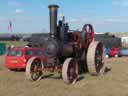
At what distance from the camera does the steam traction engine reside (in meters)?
13.0

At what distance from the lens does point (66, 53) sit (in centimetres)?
1379

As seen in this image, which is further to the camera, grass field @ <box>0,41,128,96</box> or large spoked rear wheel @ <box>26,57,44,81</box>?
large spoked rear wheel @ <box>26,57,44,81</box>

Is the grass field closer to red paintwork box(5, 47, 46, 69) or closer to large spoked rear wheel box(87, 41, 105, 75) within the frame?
large spoked rear wheel box(87, 41, 105, 75)

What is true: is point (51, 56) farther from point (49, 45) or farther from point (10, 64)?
point (10, 64)

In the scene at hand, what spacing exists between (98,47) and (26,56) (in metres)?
4.18

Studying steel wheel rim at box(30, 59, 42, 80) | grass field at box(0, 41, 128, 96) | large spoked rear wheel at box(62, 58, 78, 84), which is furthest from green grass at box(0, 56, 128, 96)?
steel wheel rim at box(30, 59, 42, 80)

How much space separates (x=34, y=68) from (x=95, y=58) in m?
3.07

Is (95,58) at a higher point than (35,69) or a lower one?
higher

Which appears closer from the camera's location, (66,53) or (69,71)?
(69,71)

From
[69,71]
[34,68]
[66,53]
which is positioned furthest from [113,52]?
[69,71]

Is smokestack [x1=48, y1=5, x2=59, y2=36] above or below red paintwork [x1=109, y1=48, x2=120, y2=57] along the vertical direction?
above

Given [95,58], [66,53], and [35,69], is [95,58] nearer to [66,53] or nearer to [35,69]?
[66,53]

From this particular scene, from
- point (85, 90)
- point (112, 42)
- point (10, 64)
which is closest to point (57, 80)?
point (85, 90)

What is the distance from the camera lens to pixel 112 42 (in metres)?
39.9
